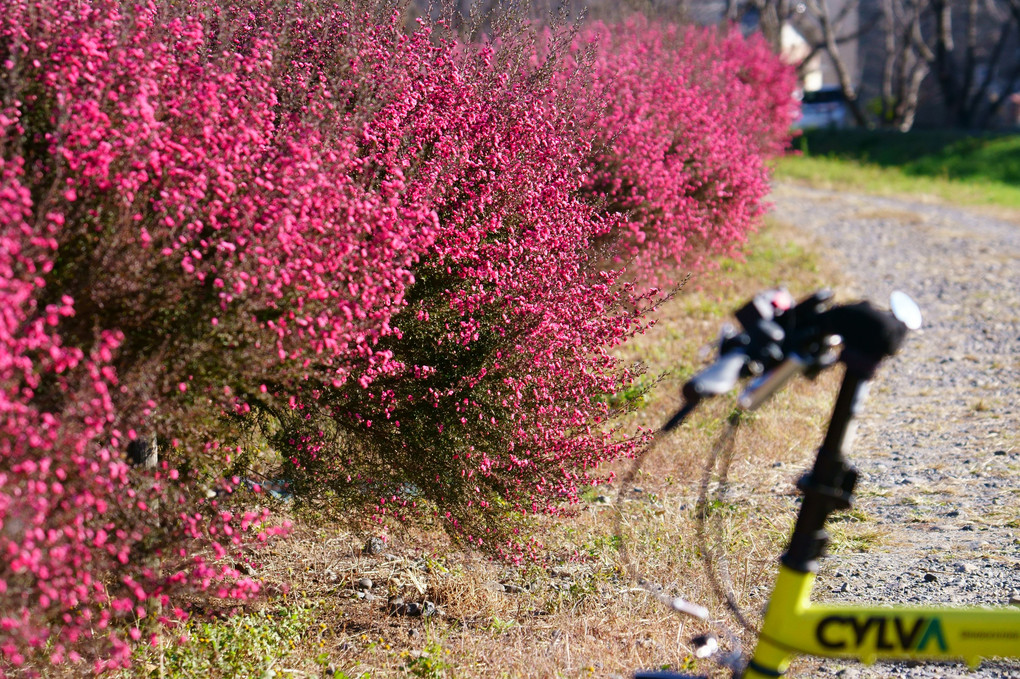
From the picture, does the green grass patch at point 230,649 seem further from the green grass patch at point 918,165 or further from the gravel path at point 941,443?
the green grass patch at point 918,165

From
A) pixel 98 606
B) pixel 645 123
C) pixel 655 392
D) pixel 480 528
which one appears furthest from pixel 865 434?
pixel 98 606

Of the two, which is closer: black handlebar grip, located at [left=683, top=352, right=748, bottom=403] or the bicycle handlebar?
black handlebar grip, located at [left=683, top=352, right=748, bottom=403]

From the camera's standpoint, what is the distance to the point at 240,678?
164 inches

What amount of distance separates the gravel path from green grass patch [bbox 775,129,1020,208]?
8592 millimetres

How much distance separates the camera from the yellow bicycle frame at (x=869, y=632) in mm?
2520

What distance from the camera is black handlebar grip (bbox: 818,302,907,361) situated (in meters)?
2.27

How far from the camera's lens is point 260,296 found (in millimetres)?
3354

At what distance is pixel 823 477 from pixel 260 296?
1862mm

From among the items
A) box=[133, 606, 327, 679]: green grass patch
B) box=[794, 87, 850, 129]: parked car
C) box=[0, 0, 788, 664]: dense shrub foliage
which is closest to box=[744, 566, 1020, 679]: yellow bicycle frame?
box=[0, 0, 788, 664]: dense shrub foliage

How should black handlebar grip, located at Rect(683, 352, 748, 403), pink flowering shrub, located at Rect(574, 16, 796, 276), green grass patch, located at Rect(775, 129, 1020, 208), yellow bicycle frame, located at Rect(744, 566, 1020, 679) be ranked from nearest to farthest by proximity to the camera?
black handlebar grip, located at Rect(683, 352, 748, 403)
yellow bicycle frame, located at Rect(744, 566, 1020, 679)
pink flowering shrub, located at Rect(574, 16, 796, 276)
green grass patch, located at Rect(775, 129, 1020, 208)

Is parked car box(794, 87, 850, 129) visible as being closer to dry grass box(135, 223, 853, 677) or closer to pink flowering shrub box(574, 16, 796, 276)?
pink flowering shrub box(574, 16, 796, 276)

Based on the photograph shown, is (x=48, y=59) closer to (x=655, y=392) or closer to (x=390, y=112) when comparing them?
(x=390, y=112)

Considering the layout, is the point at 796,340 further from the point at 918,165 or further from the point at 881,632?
the point at 918,165

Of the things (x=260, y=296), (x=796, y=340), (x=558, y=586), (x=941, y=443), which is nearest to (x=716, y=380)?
(x=796, y=340)
